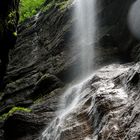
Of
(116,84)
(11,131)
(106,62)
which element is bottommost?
(116,84)

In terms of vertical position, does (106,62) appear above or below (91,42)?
below

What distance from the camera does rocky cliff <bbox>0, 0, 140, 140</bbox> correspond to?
932cm

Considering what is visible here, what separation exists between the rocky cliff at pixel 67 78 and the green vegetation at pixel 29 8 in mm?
5667

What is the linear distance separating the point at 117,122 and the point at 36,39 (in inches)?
828

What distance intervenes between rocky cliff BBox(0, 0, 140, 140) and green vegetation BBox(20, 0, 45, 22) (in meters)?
5.67

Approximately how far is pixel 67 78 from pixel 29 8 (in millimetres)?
20970

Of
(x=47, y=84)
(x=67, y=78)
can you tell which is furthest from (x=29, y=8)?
(x=67, y=78)

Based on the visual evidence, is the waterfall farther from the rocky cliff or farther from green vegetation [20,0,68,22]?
green vegetation [20,0,68,22]

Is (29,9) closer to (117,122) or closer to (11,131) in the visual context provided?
(11,131)

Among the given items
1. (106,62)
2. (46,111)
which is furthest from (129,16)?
(46,111)

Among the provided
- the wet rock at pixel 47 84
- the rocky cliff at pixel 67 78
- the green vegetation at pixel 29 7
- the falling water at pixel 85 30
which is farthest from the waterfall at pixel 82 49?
the green vegetation at pixel 29 7

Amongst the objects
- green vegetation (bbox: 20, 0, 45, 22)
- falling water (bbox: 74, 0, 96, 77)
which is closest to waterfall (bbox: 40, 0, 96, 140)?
falling water (bbox: 74, 0, 96, 77)

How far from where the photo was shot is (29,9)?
38406 millimetres

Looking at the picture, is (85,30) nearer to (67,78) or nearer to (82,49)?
(82,49)
